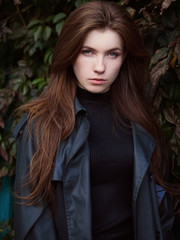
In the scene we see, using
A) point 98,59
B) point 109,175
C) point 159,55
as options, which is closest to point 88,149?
point 109,175

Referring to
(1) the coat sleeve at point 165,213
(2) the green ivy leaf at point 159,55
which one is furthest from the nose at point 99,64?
(1) the coat sleeve at point 165,213

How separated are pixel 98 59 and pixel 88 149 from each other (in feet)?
1.27

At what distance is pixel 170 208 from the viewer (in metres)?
1.67

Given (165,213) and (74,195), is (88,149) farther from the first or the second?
(165,213)

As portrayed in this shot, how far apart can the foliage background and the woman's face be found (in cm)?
26

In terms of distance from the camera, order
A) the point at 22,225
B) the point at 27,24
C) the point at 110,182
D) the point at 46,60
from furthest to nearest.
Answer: the point at 27,24
the point at 46,60
the point at 110,182
the point at 22,225

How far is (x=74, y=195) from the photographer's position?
4.36 ft

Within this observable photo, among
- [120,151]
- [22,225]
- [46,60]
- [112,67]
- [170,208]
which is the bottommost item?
[170,208]

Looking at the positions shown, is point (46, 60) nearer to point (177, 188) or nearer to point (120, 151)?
point (120, 151)

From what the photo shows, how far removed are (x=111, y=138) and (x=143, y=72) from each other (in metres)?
0.42

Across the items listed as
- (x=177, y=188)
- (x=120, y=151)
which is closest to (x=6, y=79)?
(x=120, y=151)

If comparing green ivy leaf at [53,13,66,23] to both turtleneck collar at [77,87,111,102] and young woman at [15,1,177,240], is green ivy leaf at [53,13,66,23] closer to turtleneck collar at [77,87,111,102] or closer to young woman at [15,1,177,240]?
young woman at [15,1,177,240]

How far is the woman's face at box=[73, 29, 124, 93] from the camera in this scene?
1322 millimetres

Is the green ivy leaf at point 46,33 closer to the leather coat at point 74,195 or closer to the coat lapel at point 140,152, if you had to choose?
the leather coat at point 74,195
